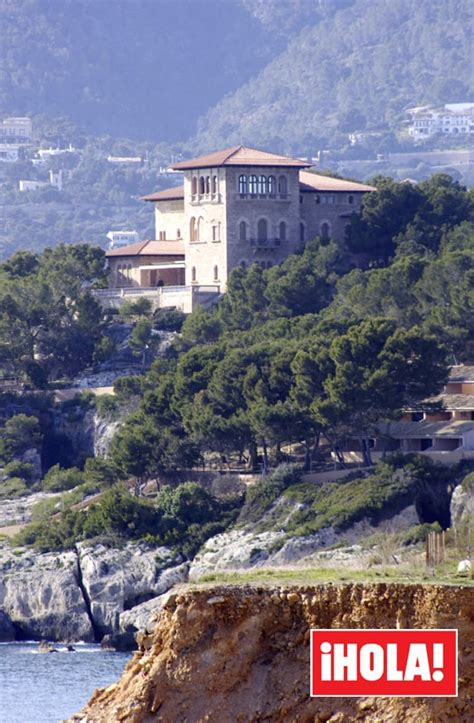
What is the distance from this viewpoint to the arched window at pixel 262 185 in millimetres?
87438

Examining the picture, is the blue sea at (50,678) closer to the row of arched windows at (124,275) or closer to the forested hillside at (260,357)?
the forested hillside at (260,357)

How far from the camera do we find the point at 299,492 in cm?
6519

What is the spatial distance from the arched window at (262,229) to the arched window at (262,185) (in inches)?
38.2

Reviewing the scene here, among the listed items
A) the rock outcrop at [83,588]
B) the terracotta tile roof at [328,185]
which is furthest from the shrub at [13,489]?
the terracotta tile roof at [328,185]

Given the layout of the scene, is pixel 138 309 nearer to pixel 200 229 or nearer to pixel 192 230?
pixel 200 229

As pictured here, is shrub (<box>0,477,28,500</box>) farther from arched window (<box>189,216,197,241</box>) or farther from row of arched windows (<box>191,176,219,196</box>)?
row of arched windows (<box>191,176,219,196</box>)

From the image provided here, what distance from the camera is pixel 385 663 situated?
19438mm

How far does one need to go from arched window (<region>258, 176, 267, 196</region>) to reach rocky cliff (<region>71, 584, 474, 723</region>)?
67.3m

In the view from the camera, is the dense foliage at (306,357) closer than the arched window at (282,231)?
Yes

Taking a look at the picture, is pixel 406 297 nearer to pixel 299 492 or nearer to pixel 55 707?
pixel 299 492

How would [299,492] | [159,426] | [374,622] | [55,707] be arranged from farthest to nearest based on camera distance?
[159,426] < [299,492] < [55,707] < [374,622]

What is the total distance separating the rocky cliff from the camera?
20172 millimetres

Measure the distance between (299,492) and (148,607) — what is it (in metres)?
6.79

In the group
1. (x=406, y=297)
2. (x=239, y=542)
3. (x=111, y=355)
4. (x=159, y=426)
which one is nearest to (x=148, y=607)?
(x=239, y=542)
